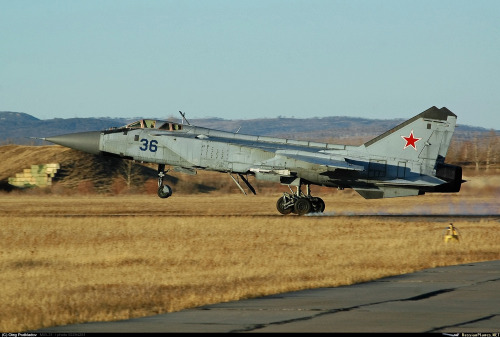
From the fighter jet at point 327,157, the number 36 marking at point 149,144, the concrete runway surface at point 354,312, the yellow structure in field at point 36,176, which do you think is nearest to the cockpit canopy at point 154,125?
the fighter jet at point 327,157

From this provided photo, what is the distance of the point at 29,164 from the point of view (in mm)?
65562

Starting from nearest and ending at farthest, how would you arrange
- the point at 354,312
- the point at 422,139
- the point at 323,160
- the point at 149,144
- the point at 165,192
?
1. the point at 354,312
2. the point at 323,160
3. the point at 165,192
4. the point at 422,139
5. the point at 149,144

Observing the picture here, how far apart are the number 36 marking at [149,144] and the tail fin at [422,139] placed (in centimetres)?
812

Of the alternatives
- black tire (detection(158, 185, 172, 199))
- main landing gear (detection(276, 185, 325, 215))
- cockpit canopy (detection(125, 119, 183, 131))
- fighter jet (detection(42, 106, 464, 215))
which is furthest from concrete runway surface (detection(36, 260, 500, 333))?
cockpit canopy (detection(125, 119, 183, 131))

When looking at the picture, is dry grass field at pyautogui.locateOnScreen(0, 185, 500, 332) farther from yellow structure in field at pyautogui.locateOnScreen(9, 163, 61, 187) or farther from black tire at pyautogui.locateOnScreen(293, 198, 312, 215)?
yellow structure in field at pyautogui.locateOnScreen(9, 163, 61, 187)

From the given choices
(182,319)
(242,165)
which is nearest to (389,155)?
(242,165)

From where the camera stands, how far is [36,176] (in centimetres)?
6084

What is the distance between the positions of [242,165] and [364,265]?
14.2 metres

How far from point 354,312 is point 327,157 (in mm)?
20116

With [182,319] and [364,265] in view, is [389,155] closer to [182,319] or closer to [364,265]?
[364,265]

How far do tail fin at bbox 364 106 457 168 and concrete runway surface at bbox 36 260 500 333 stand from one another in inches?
676

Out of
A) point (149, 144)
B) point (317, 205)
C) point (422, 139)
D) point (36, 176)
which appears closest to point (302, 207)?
point (317, 205)

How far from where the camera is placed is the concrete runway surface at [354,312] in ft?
30.3

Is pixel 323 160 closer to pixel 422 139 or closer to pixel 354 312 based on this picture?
pixel 422 139
